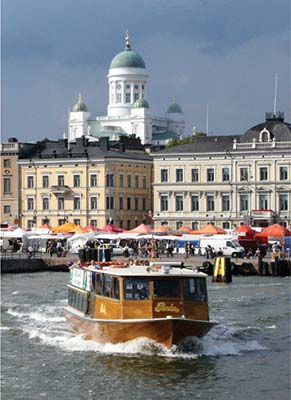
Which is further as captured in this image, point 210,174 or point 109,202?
point 109,202

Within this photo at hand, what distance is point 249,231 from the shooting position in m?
86.8

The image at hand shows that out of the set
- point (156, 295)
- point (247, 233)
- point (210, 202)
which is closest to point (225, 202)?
point (210, 202)

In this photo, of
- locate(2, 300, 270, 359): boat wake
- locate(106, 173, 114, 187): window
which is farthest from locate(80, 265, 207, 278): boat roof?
locate(106, 173, 114, 187): window

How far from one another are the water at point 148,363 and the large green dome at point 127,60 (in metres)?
135

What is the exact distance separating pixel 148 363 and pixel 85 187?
3097 inches

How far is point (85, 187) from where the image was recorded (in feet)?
375

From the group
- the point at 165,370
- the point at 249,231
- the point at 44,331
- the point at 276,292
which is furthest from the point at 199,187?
the point at 165,370

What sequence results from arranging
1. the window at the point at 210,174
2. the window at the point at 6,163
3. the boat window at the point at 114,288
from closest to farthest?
the boat window at the point at 114,288, the window at the point at 210,174, the window at the point at 6,163

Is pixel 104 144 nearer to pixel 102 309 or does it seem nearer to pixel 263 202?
pixel 263 202

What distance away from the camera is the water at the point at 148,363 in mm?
32656

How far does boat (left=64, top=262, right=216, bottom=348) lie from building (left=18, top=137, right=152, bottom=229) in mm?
73522

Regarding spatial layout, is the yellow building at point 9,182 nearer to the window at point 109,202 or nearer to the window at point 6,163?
the window at point 6,163

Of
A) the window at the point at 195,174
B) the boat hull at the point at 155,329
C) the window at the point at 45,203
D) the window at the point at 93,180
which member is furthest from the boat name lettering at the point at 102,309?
the window at the point at 45,203

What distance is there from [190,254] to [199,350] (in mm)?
47279
